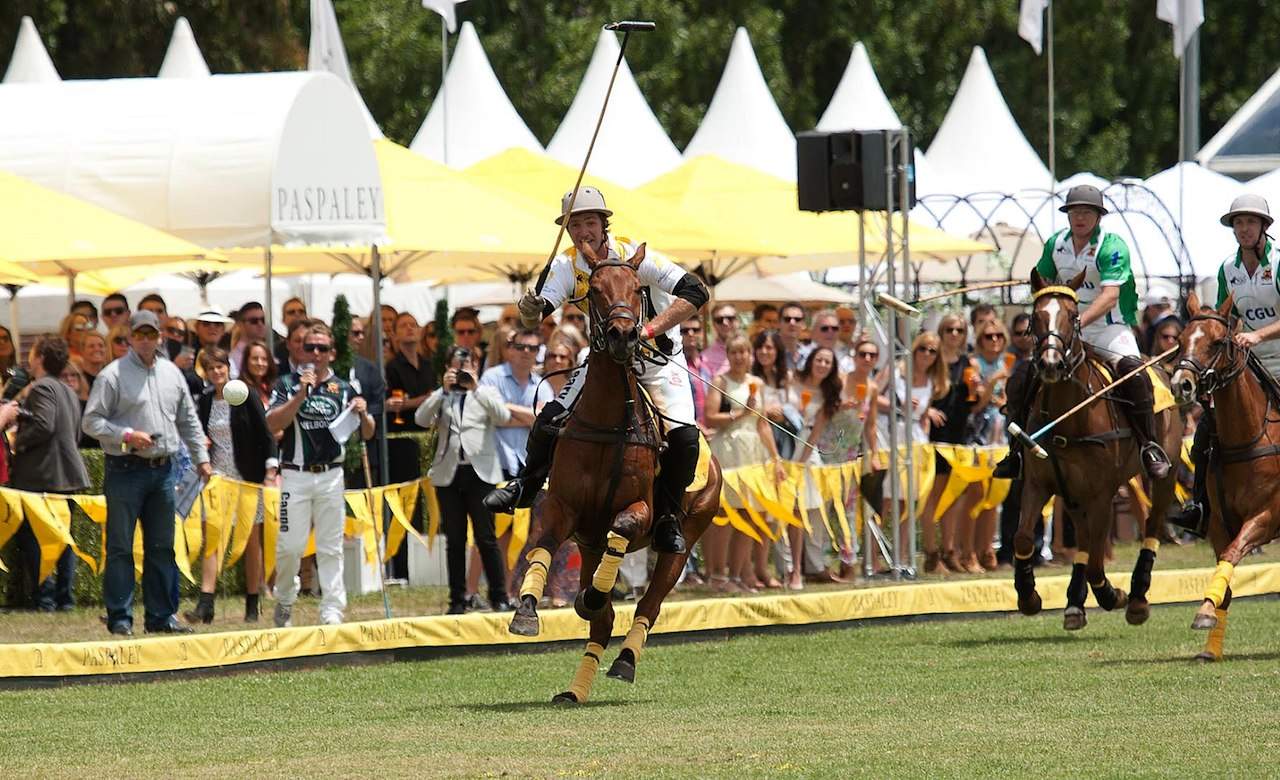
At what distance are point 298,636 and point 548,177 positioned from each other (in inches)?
389

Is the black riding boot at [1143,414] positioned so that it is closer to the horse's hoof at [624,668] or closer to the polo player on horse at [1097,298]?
the polo player on horse at [1097,298]

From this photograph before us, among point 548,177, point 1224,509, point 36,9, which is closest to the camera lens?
point 1224,509

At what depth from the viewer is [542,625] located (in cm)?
1498

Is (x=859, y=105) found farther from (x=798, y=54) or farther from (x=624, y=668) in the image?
(x=624, y=668)

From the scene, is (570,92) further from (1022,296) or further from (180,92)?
(180,92)

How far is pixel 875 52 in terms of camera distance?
5181 cm

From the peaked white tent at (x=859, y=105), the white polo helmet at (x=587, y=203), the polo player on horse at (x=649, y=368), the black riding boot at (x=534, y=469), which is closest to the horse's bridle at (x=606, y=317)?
the polo player on horse at (x=649, y=368)

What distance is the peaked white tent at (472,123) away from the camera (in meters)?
31.1

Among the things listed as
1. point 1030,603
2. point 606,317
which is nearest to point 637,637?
point 606,317

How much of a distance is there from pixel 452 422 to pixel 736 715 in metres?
5.92

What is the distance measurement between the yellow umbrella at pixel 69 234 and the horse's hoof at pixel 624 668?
674 cm

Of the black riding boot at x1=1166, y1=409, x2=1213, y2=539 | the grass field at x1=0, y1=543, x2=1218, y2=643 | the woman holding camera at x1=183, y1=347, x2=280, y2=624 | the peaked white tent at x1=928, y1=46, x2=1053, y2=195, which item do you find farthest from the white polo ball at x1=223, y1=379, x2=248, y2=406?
the peaked white tent at x1=928, y1=46, x2=1053, y2=195

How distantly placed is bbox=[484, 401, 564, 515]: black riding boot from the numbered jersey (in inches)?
184

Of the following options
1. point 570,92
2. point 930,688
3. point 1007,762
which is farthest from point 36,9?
point 1007,762
